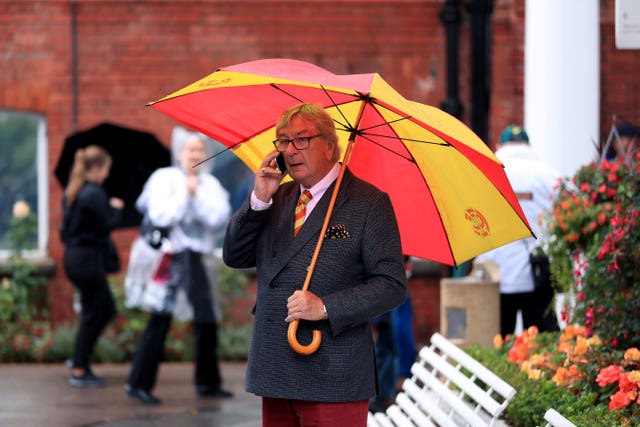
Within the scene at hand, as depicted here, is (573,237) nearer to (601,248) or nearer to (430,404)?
(601,248)

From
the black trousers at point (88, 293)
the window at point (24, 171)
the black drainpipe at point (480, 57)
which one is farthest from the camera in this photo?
the window at point (24, 171)

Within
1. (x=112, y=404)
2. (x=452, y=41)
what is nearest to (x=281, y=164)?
(x=112, y=404)

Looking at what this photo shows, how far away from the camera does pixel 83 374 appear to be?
34.0 ft

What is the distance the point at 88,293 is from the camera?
33.9ft

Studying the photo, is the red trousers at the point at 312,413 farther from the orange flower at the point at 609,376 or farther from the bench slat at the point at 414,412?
the orange flower at the point at 609,376

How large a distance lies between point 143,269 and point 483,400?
4.91 m

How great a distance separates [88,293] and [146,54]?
3.23 metres

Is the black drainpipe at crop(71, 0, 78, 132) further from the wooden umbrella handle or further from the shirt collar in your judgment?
the wooden umbrella handle

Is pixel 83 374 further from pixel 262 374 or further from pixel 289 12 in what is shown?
pixel 262 374

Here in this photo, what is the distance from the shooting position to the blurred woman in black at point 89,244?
1009 cm

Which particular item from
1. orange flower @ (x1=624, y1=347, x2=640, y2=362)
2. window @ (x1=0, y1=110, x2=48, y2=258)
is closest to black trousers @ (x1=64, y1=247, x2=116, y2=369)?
window @ (x1=0, y1=110, x2=48, y2=258)

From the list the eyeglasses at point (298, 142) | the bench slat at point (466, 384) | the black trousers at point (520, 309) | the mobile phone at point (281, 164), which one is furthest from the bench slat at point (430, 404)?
the black trousers at point (520, 309)

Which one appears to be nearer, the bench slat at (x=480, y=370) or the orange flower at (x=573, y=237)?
the bench slat at (x=480, y=370)

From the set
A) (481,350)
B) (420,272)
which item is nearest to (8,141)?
(420,272)
